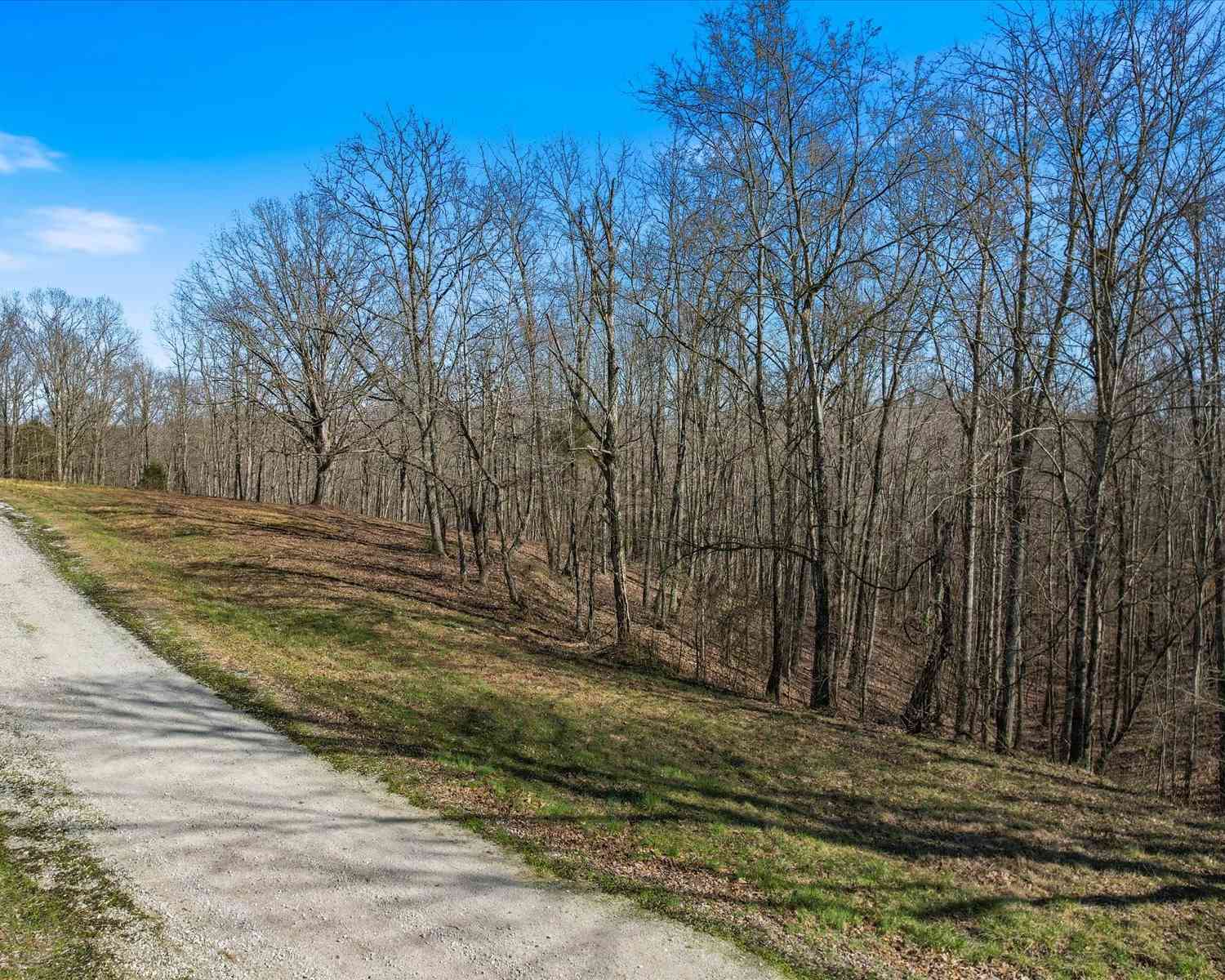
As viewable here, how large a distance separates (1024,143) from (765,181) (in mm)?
3547

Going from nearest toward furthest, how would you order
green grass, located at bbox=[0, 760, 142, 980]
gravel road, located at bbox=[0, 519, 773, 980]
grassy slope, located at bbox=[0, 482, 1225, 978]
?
green grass, located at bbox=[0, 760, 142, 980] < gravel road, located at bbox=[0, 519, 773, 980] < grassy slope, located at bbox=[0, 482, 1225, 978]

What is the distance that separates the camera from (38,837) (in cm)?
492

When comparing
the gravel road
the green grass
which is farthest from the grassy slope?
the green grass

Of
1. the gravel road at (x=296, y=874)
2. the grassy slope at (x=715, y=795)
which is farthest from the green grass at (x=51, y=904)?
the grassy slope at (x=715, y=795)

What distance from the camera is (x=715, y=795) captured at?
23.3 ft

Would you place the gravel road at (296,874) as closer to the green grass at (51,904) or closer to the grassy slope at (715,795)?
the green grass at (51,904)

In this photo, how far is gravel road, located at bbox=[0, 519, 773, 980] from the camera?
4156mm

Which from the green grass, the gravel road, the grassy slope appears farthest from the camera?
the grassy slope

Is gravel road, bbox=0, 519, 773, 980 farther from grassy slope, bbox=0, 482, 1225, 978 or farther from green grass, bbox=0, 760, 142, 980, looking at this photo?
grassy slope, bbox=0, 482, 1225, 978

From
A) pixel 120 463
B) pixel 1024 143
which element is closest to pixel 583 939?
pixel 1024 143

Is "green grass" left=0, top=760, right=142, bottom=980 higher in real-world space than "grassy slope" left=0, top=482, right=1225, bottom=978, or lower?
higher

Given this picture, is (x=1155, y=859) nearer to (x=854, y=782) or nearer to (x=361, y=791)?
(x=854, y=782)

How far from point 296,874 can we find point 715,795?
3.89m

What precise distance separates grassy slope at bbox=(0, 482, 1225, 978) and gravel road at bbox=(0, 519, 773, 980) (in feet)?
1.43
